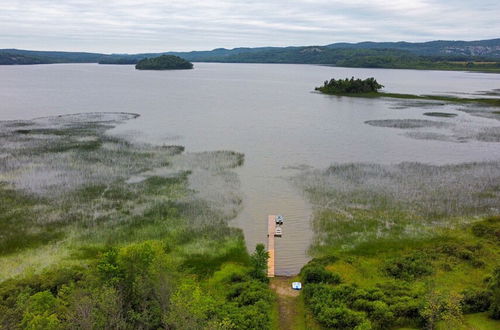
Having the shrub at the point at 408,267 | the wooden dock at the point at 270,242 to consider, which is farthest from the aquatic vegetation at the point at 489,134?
the wooden dock at the point at 270,242

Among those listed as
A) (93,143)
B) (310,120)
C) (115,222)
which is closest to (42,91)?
(93,143)

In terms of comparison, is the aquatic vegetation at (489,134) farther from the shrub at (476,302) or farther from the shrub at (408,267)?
the shrub at (476,302)

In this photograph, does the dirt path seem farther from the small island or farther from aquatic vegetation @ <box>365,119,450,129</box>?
the small island

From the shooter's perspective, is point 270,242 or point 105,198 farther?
point 105,198

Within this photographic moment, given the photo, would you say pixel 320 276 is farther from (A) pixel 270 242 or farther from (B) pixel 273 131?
(B) pixel 273 131

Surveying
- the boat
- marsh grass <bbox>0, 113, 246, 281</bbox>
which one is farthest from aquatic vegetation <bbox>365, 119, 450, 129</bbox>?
the boat

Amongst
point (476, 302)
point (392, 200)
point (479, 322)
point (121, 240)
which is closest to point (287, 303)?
point (479, 322)
